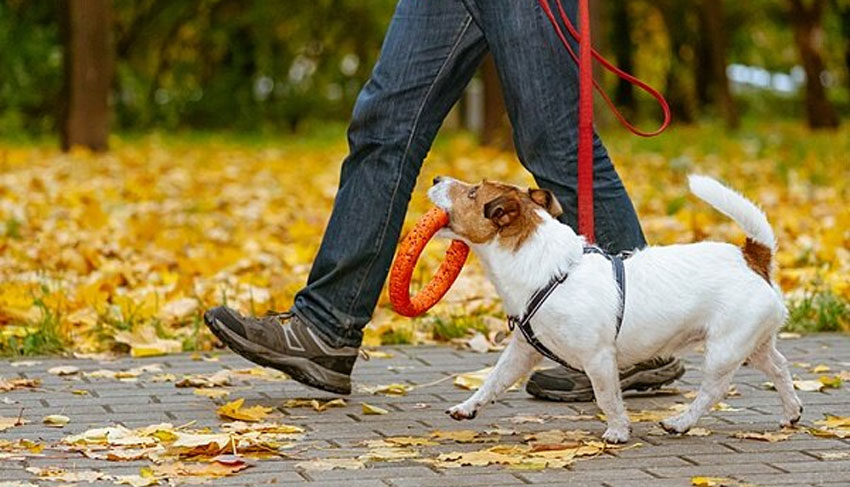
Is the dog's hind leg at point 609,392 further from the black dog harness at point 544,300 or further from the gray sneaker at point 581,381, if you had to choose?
the gray sneaker at point 581,381

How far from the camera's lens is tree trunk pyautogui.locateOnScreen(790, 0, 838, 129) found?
24703mm

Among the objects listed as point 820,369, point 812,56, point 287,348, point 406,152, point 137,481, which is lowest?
point 820,369

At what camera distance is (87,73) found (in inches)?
719

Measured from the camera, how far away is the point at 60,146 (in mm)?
19125

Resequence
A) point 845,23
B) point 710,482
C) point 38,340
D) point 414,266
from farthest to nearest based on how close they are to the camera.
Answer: point 845,23
point 38,340
point 414,266
point 710,482

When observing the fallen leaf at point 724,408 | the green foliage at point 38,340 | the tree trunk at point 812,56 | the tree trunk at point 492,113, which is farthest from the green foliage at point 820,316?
the tree trunk at point 812,56

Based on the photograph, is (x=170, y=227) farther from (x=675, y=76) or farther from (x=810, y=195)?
(x=675, y=76)

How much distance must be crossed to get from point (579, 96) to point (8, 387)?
210cm

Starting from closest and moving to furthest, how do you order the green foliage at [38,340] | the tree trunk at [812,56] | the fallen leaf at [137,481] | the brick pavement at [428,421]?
1. the fallen leaf at [137,481]
2. the brick pavement at [428,421]
3. the green foliage at [38,340]
4. the tree trunk at [812,56]

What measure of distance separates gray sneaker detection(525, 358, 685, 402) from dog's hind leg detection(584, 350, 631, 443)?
2.33 feet

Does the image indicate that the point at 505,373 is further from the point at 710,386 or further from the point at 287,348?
the point at 287,348

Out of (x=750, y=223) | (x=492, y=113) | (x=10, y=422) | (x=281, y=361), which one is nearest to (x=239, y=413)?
(x=281, y=361)

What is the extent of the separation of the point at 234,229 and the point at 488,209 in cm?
626

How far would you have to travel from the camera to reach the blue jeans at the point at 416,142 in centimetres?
516
